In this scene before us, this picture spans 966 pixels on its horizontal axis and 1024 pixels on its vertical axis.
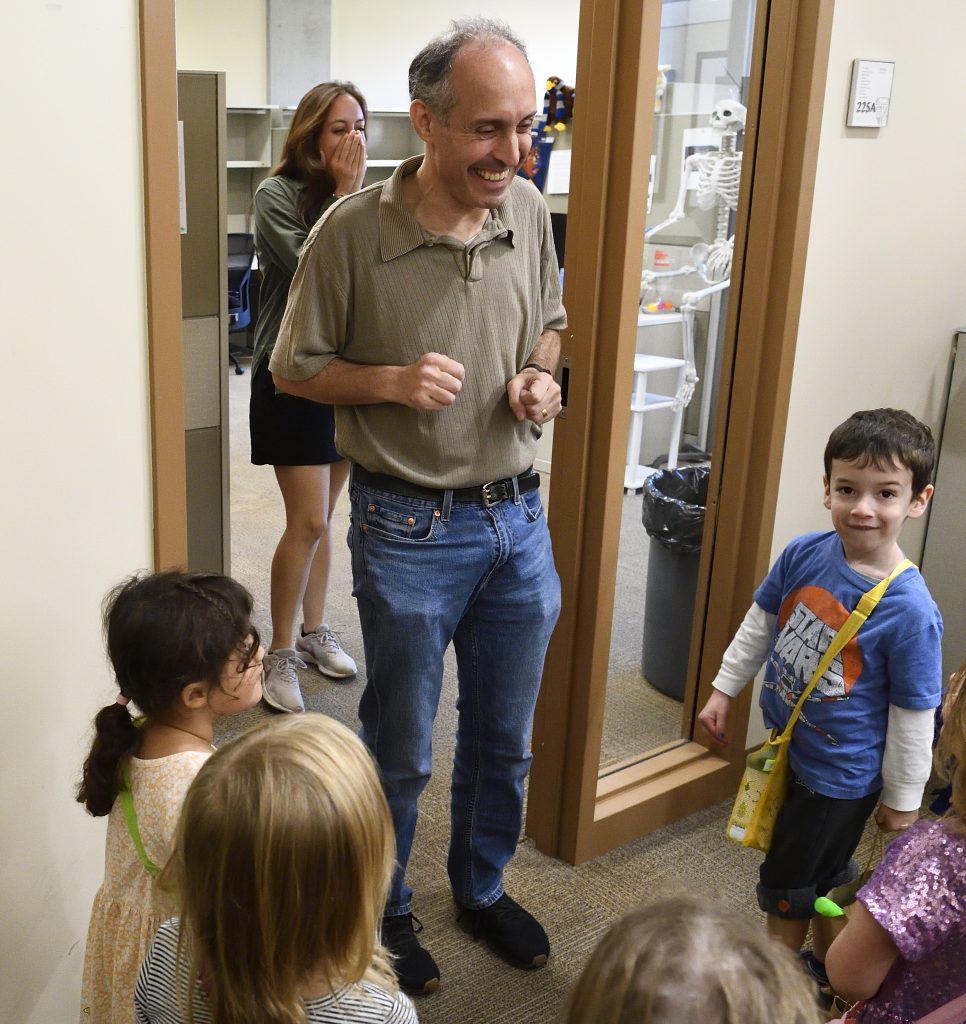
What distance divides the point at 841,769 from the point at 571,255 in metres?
1.05

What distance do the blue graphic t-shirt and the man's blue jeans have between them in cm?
42

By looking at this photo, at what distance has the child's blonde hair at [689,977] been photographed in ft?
2.55

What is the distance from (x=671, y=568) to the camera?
9.16 ft

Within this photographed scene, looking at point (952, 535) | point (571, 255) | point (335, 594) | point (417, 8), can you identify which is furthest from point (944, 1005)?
point (417, 8)

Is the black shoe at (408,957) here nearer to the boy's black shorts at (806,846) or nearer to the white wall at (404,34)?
the boy's black shorts at (806,846)

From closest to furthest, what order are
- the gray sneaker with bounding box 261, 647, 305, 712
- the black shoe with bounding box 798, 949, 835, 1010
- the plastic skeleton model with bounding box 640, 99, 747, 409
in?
the black shoe with bounding box 798, 949, 835, 1010, the plastic skeleton model with bounding box 640, 99, 747, 409, the gray sneaker with bounding box 261, 647, 305, 712

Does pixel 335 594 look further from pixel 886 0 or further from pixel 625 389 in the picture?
pixel 886 0

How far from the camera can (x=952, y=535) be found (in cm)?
298

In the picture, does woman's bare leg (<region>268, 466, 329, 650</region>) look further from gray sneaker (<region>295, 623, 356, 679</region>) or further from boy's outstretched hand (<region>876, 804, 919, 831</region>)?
boy's outstretched hand (<region>876, 804, 919, 831</region>)

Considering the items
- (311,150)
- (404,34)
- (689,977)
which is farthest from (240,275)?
(689,977)

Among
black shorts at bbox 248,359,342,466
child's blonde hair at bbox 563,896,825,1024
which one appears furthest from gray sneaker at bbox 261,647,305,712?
child's blonde hair at bbox 563,896,825,1024

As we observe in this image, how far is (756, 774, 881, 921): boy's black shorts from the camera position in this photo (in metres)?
1.98

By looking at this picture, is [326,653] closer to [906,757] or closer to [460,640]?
[460,640]

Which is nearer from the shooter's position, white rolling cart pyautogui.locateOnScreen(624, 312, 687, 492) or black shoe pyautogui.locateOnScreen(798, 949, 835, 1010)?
black shoe pyautogui.locateOnScreen(798, 949, 835, 1010)
